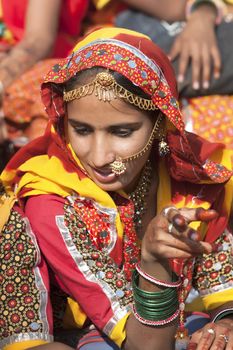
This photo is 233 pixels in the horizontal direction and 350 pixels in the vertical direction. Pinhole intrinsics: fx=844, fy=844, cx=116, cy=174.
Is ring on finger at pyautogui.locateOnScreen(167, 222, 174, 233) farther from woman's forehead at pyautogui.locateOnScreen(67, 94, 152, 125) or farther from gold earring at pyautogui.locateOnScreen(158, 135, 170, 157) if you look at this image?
gold earring at pyautogui.locateOnScreen(158, 135, 170, 157)

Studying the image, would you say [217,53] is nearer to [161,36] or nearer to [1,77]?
[161,36]

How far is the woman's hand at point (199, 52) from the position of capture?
5047mm

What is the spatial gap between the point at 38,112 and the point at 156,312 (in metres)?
2.27

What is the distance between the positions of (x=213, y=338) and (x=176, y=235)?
597 mm

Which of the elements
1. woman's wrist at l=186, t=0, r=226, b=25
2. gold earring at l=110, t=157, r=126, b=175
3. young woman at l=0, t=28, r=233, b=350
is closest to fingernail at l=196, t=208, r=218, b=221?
young woman at l=0, t=28, r=233, b=350

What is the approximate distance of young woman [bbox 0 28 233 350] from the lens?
10.2 feet

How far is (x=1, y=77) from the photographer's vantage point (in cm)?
503

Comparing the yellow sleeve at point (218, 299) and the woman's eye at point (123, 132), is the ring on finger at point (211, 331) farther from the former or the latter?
the woman's eye at point (123, 132)

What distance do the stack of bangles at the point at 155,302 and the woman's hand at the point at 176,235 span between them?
0.16 metres

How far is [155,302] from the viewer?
117 inches

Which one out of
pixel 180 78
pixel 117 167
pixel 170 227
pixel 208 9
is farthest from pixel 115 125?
Result: pixel 208 9

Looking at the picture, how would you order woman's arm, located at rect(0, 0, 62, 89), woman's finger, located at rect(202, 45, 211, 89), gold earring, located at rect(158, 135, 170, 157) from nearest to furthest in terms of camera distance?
1. gold earring, located at rect(158, 135, 170, 157)
2. woman's finger, located at rect(202, 45, 211, 89)
3. woman's arm, located at rect(0, 0, 62, 89)

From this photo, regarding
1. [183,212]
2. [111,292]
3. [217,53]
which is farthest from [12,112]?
[183,212]

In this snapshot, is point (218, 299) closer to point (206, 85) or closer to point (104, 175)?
point (104, 175)
